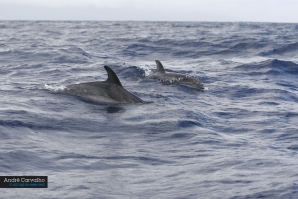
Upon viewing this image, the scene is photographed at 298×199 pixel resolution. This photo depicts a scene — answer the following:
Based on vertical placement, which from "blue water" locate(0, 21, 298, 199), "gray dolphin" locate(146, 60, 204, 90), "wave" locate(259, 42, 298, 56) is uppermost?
"wave" locate(259, 42, 298, 56)

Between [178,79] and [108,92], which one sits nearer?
[108,92]

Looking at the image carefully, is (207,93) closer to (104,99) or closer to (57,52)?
(104,99)

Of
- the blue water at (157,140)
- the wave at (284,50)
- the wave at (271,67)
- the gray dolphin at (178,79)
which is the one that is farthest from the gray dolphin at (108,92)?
the wave at (284,50)

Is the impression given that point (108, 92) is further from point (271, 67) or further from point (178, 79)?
point (271, 67)

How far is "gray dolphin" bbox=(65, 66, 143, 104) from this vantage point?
46.3 feet

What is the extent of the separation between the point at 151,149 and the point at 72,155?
5.04 feet

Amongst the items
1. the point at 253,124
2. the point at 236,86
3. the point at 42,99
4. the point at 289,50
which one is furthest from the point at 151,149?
the point at 289,50

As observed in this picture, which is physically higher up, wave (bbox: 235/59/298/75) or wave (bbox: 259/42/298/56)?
wave (bbox: 259/42/298/56)

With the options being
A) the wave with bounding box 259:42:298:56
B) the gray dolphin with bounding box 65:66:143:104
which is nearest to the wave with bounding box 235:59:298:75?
the wave with bounding box 259:42:298:56

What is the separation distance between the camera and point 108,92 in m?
14.3

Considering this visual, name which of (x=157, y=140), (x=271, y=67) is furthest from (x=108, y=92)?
(x=271, y=67)

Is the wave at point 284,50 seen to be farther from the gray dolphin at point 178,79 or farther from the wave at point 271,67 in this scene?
the gray dolphin at point 178,79

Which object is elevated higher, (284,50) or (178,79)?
(284,50)

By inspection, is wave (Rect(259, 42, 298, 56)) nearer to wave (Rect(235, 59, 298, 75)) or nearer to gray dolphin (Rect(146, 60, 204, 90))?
wave (Rect(235, 59, 298, 75))
